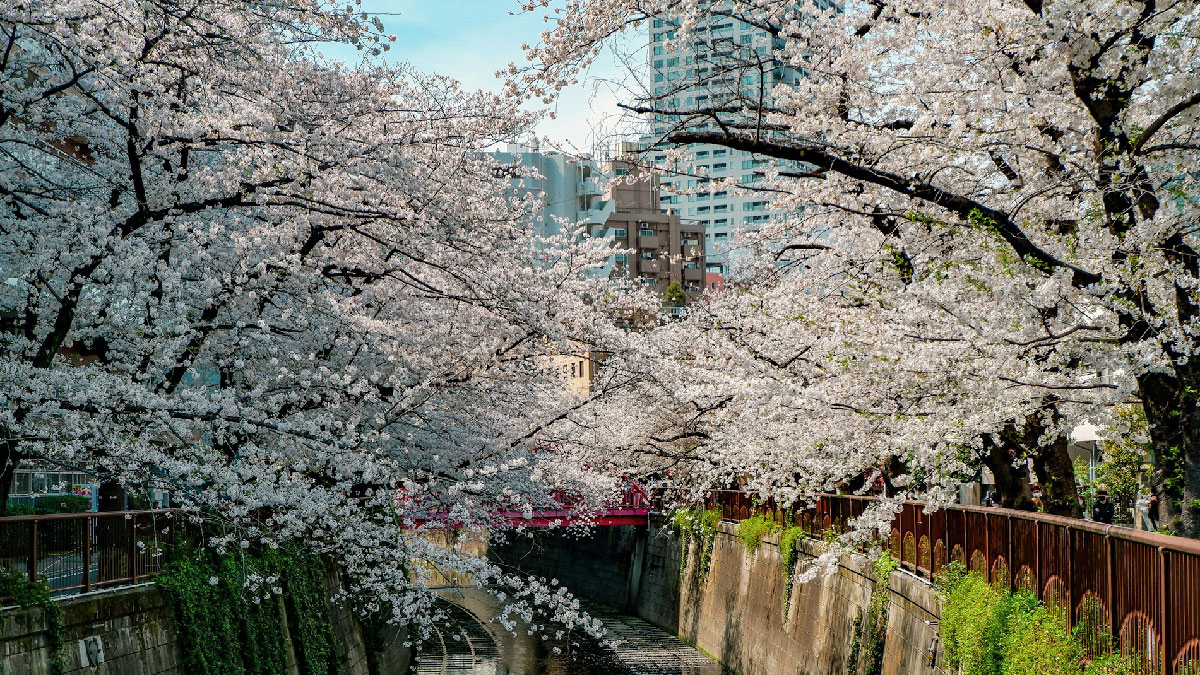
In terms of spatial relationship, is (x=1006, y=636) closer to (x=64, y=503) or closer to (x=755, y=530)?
(x=755, y=530)

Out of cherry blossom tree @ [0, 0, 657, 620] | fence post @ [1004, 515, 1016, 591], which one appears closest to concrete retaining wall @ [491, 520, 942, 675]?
fence post @ [1004, 515, 1016, 591]

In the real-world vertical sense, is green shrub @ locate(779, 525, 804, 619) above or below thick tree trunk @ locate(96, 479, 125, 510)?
below

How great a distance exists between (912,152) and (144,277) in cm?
770

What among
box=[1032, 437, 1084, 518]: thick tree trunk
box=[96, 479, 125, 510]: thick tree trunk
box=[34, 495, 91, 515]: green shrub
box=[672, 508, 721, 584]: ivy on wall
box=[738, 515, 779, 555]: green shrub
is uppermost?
box=[1032, 437, 1084, 518]: thick tree trunk

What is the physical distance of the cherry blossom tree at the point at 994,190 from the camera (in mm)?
9594

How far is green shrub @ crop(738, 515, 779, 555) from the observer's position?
92.3 ft

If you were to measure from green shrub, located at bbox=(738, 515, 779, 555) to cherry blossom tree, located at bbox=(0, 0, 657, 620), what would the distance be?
39.1 feet

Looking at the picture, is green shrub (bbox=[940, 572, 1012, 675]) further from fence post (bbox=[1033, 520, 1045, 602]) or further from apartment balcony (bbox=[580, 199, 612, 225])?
apartment balcony (bbox=[580, 199, 612, 225])

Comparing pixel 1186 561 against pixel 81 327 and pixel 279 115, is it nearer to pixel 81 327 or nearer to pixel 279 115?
pixel 279 115

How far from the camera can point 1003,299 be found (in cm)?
1086

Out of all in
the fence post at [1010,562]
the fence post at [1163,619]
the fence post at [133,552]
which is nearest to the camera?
the fence post at [1163,619]

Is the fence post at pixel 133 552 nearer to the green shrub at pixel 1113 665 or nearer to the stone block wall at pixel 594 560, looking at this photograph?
the green shrub at pixel 1113 665

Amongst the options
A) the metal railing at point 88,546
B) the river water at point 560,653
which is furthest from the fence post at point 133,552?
the river water at point 560,653

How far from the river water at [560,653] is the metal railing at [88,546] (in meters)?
14.6
